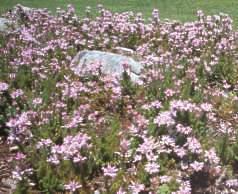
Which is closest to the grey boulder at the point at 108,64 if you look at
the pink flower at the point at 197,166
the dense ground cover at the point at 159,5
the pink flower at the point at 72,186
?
A: the pink flower at the point at 197,166

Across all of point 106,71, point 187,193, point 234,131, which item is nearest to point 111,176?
point 187,193

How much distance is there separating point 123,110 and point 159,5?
21.6 ft

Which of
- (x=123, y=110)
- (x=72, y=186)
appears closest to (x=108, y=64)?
(x=123, y=110)

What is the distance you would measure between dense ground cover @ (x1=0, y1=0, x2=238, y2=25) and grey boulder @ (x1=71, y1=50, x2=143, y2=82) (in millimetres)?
4048

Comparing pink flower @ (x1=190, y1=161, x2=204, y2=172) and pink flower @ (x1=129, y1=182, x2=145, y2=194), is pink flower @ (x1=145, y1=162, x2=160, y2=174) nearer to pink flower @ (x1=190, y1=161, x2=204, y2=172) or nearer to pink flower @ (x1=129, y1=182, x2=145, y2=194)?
pink flower @ (x1=129, y1=182, x2=145, y2=194)

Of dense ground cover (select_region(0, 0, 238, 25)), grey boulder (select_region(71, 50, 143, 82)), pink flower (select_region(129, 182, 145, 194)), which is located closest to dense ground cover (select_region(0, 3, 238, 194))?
pink flower (select_region(129, 182, 145, 194))

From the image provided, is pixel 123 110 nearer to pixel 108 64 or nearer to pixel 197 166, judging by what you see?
pixel 108 64

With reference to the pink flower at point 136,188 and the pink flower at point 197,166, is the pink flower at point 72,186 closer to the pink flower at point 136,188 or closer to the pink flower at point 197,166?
the pink flower at point 136,188

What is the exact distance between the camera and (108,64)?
748 cm

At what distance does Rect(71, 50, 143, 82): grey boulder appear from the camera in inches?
283

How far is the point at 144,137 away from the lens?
536 cm

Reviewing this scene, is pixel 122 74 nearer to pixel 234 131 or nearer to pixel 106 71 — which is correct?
pixel 106 71

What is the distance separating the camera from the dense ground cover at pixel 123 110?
16.4 ft

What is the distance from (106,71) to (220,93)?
Result: 1.57 meters
